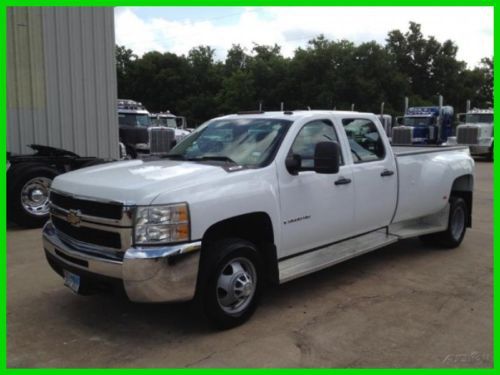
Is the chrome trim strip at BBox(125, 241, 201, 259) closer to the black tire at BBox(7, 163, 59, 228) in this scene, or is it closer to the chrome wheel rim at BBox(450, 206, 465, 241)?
the chrome wheel rim at BBox(450, 206, 465, 241)

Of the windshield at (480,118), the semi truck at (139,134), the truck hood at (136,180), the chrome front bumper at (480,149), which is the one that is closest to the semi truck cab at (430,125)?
the windshield at (480,118)

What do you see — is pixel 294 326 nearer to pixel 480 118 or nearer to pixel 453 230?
pixel 453 230

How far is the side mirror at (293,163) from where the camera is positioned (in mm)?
4805

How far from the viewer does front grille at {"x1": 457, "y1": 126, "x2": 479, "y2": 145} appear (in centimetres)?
2411

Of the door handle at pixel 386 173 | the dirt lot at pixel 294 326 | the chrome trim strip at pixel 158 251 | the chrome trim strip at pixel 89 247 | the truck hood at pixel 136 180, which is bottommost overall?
the dirt lot at pixel 294 326

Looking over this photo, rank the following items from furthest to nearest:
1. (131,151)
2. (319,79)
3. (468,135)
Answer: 1. (319,79)
2. (468,135)
3. (131,151)

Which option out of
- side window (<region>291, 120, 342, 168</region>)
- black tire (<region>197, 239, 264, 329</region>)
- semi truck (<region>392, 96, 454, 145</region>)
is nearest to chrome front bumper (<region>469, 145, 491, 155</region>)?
semi truck (<region>392, 96, 454, 145</region>)

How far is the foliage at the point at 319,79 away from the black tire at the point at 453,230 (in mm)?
35840

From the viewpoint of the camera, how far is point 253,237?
4.76m

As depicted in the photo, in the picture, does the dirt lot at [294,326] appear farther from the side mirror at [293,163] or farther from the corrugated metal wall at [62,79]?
the corrugated metal wall at [62,79]

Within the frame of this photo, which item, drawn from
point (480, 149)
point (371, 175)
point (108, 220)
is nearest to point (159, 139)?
point (371, 175)

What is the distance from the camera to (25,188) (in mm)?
8586

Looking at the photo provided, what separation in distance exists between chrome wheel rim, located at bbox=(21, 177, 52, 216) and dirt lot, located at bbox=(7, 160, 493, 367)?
2.53 metres

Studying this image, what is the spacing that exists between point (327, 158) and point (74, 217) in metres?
2.24
